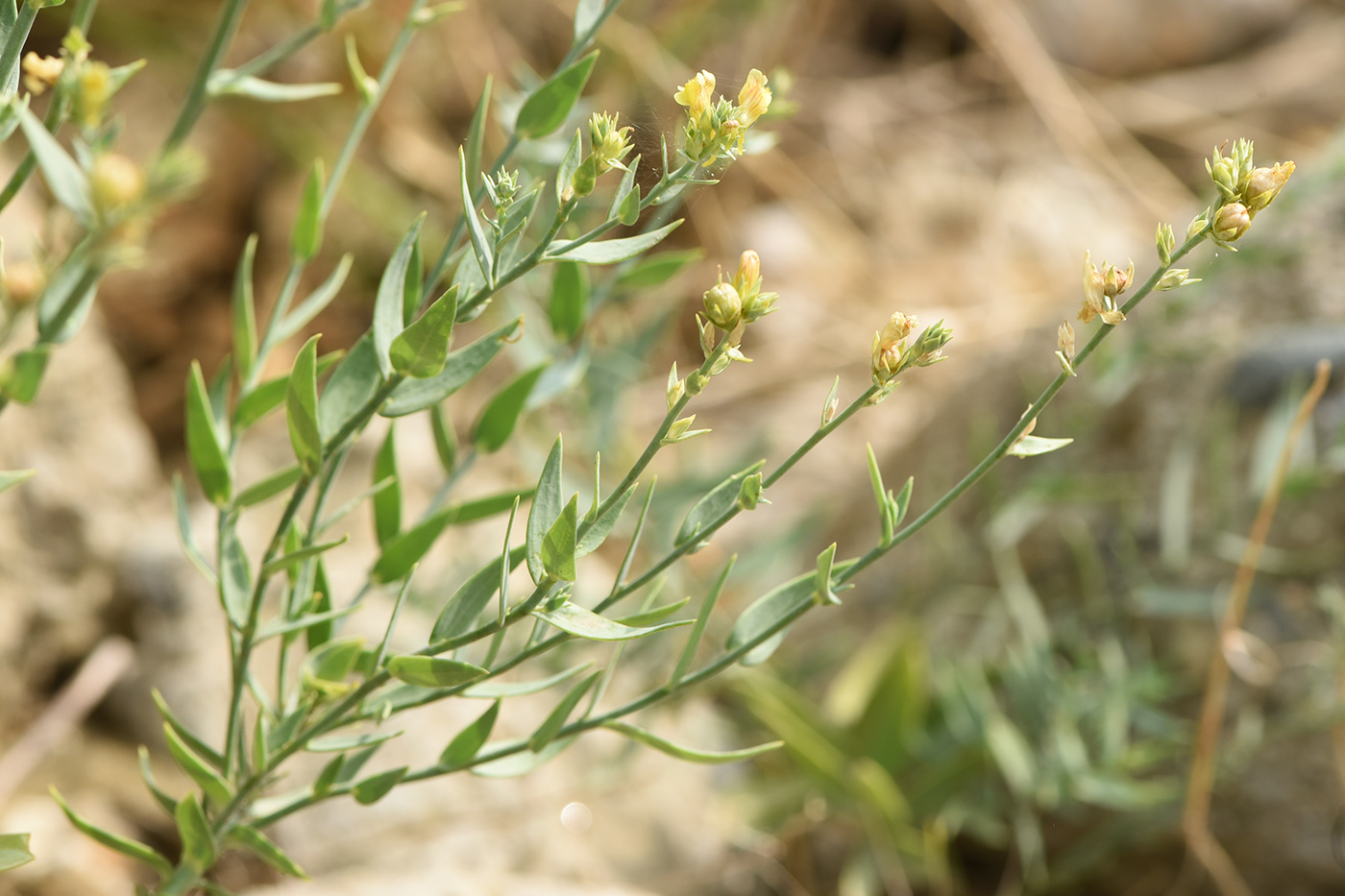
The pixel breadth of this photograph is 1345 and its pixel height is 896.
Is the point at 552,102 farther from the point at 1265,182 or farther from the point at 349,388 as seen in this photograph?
the point at 1265,182

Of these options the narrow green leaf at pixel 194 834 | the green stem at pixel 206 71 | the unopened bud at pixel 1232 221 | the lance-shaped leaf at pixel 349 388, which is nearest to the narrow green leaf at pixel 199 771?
the narrow green leaf at pixel 194 834

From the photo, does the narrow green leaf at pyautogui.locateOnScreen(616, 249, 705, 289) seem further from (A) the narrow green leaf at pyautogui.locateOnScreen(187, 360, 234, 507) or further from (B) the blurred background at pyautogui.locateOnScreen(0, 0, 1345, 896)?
(A) the narrow green leaf at pyautogui.locateOnScreen(187, 360, 234, 507)

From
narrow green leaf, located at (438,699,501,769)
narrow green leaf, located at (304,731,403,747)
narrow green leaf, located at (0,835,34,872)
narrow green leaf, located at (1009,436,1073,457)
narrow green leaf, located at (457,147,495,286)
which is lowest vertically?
narrow green leaf, located at (438,699,501,769)

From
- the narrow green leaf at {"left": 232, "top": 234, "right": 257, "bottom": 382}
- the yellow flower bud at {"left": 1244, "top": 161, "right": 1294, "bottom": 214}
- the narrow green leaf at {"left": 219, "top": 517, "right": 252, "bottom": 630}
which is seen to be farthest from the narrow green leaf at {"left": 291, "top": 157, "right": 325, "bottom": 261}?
the yellow flower bud at {"left": 1244, "top": 161, "right": 1294, "bottom": 214}

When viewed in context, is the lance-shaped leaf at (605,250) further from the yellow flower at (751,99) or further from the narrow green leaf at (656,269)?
the narrow green leaf at (656,269)

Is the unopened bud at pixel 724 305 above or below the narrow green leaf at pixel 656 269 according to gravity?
above

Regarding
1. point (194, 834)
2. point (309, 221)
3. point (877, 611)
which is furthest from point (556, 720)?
point (877, 611)

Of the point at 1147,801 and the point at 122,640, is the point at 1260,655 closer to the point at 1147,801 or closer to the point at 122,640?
the point at 1147,801
